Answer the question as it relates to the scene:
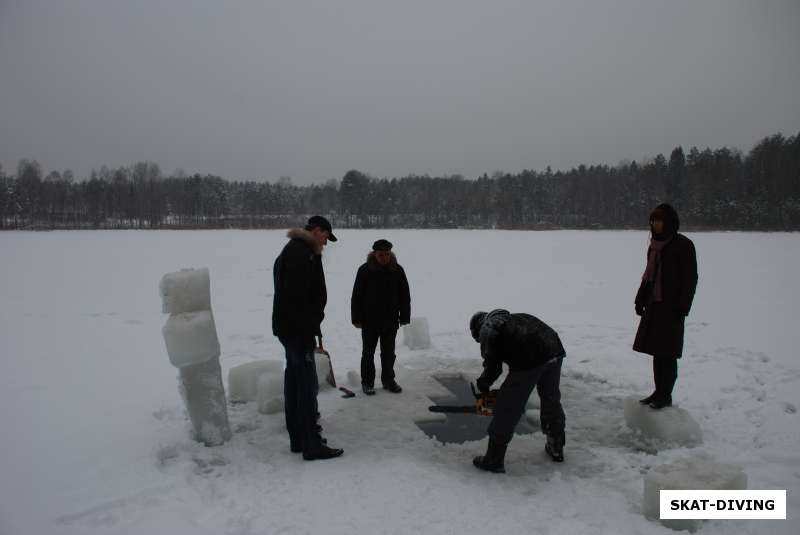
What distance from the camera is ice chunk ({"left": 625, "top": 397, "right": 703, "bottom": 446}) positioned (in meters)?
4.72

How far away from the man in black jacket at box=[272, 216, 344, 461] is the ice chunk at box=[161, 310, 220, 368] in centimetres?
61

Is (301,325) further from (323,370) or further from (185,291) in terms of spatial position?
(323,370)

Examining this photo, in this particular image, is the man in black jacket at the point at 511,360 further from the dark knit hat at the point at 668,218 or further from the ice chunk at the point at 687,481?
the dark knit hat at the point at 668,218

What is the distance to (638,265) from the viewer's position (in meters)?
20.8

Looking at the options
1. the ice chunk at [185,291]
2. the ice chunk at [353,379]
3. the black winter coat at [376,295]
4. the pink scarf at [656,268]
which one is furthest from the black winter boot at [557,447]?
the ice chunk at [185,291]

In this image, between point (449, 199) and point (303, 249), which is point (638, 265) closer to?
point (303, 249)

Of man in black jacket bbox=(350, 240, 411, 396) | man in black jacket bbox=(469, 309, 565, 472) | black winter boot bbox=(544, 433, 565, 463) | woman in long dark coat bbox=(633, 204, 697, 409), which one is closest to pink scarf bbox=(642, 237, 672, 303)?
woman in long dark coat bbox=(633, 204, 697, 409)

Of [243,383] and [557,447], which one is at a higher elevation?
[243,383]

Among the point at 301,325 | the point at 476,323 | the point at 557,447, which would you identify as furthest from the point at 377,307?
the point at 557,447

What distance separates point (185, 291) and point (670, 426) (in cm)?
472

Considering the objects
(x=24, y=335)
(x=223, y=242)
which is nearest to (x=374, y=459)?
(x=24, y=335)

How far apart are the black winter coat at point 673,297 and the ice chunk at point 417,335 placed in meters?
4.24

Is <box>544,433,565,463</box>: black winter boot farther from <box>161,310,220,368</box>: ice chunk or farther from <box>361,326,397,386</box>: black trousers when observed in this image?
<box>161,310,220,368</box>: ice chunk

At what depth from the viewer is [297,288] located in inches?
177
